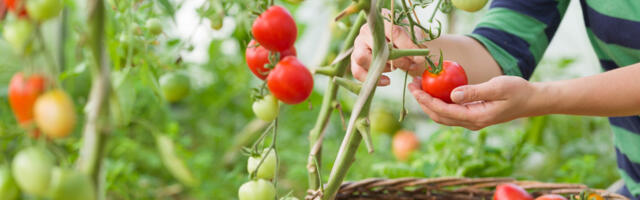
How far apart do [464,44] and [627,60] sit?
24 centimetres

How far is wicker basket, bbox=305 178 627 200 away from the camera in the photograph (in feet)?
2.59

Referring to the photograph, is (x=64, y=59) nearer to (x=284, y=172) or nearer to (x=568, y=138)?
(x=284, y=172)

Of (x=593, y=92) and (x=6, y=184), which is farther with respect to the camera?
(x=593, y=92)

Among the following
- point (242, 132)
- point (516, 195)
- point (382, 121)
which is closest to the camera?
point (516, 195)

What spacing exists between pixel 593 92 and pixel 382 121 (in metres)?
1.04

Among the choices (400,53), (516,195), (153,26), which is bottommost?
(516,195)

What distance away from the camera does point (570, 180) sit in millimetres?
1065

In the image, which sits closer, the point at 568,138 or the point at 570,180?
the point at 570,180

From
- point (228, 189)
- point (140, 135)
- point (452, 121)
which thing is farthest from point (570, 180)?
point (140, 135)

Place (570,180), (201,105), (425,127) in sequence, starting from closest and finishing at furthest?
(570,180)
(201,105)
(425,127)

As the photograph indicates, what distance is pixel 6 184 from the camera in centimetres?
29

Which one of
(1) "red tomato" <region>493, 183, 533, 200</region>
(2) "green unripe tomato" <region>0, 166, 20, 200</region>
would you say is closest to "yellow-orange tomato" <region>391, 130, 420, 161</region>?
(1) "red tomato" <region>493, 183, 533, 200</region>

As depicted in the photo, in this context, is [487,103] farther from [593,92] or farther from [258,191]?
[258,191]

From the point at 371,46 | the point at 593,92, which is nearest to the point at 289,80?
the point at 371,46
